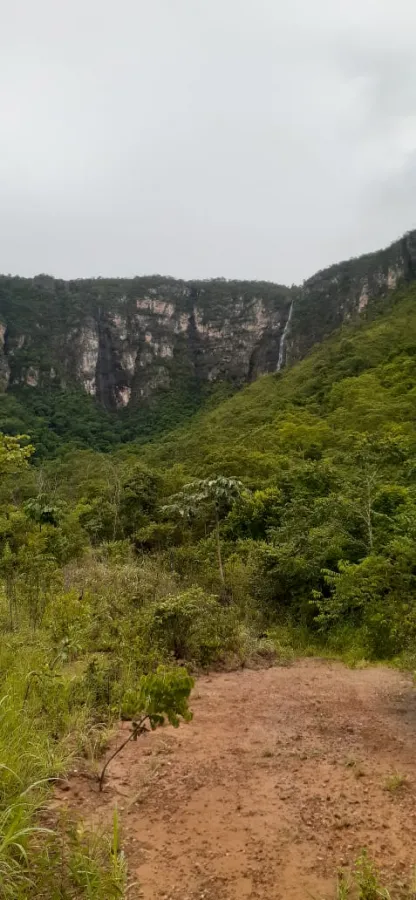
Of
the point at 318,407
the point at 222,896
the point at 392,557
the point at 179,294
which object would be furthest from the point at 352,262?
the point at 222,896

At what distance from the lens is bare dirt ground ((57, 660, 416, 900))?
299cm

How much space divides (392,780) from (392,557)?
498 centimetres

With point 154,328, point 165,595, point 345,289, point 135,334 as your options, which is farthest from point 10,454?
point 154,328

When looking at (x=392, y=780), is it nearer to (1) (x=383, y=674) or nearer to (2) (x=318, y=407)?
(1) (x=383, y=674)

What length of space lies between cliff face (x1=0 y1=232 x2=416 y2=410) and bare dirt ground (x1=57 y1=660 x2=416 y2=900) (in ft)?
264

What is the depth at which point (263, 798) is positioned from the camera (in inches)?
151

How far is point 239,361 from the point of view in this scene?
325 feet

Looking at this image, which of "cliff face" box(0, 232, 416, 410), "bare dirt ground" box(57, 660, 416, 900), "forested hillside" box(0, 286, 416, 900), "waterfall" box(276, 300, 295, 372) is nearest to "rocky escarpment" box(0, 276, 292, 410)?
"cliff face" box(0, 232, 416, 410)

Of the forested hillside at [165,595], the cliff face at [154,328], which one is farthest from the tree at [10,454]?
the cliff face at [154,328]

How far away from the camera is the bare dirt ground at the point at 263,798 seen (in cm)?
299

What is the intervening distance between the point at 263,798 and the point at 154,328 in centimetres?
10214

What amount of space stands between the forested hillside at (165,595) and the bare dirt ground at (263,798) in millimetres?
370

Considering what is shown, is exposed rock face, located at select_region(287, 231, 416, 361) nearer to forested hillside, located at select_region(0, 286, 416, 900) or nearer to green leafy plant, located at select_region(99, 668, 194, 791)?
forested hillside, located at select_region(0, 286, 416, 900)

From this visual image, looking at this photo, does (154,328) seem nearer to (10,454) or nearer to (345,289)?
(345,289)
